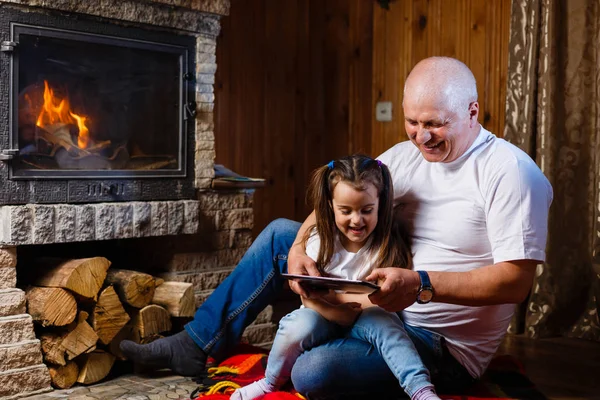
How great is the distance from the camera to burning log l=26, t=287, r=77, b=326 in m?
2.43

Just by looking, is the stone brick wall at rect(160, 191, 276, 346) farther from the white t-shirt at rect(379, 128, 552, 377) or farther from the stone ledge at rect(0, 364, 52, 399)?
the white t-shirt at rect(379, 128, 552, 377)

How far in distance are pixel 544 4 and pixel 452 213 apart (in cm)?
164

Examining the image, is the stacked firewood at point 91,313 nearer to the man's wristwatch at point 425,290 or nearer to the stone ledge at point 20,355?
the stone ledge at point 20,355

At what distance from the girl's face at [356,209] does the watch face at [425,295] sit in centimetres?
28

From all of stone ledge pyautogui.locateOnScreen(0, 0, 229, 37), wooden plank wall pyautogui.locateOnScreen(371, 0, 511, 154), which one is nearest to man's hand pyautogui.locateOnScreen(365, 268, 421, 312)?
stone ledge pyautogui.locateOnScreen(0, 0, 229, 37)

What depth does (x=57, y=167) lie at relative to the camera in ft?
8.36

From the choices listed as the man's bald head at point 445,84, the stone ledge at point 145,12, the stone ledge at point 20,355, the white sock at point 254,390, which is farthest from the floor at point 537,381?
the stone ledge at point 145,12

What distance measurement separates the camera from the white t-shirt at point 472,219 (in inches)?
72.8

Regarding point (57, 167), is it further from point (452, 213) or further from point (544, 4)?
point (544, 4)

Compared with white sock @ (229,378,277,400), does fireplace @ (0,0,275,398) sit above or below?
above

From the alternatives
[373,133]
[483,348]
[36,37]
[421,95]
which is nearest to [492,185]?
[421,95]

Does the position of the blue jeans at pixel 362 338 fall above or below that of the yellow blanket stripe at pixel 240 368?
above

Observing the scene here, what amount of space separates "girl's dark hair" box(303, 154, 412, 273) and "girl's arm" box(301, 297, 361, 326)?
106mm

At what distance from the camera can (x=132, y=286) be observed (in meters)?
2.61
